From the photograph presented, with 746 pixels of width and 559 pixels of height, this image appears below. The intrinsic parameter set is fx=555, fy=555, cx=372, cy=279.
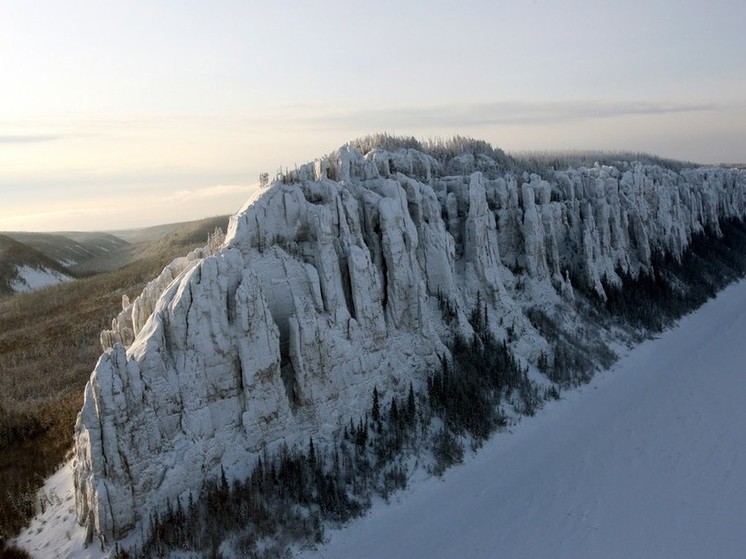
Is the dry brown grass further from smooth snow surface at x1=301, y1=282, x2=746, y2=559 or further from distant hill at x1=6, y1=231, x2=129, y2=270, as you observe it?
distant hill at x1=6, y1=231, x2=129, y2=270

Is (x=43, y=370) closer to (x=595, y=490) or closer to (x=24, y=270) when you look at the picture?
(x=595, y=490)

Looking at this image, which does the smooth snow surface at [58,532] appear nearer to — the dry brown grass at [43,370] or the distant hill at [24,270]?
the dry brown grass at [43,370]

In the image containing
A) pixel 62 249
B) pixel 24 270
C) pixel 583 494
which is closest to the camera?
pixel 583 494

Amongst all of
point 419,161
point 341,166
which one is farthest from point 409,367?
point 419,161

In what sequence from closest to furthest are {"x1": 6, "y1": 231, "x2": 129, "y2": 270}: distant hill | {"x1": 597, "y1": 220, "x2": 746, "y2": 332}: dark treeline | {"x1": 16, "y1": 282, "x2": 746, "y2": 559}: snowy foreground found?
{"x1": 16, "y1": 282, "x2": 746, "y2": 559}: snowy foreground, {"x1": 597, "y1": 220, "x2": 746, "y2": 332}: dark treeline, {"x1": 6, "y1": 231, "x2": 129, "y2": 270}: distant hill

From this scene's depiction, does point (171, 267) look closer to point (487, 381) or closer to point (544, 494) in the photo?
point (487, 381)

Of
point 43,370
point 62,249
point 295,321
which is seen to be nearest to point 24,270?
point 62,249

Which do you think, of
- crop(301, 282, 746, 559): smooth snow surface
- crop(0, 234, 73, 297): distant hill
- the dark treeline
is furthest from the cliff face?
crop(0, 234, 73, 297): distant hill

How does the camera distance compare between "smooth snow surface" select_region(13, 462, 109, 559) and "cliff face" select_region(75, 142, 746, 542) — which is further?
"cliff face" select_region(75, 142, 746, 542)
